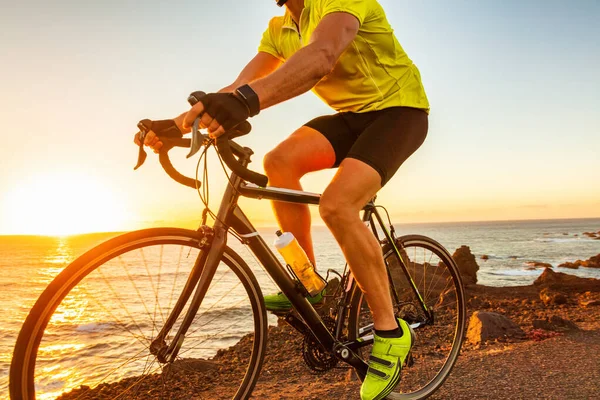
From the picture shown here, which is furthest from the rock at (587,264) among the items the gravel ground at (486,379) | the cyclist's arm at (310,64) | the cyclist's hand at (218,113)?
the cyclist's hand at (218,113)

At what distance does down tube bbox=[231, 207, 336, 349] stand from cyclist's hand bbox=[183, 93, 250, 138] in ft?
2.78

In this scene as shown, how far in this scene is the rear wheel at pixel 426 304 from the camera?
12.0ft

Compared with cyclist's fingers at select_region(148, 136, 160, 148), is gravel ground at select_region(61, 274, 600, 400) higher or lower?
lower

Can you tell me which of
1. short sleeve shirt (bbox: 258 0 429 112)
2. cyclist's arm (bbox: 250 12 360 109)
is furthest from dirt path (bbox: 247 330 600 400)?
cyclist's arm (bbox: 250 12 360 109)

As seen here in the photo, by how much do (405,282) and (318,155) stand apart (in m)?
1.36

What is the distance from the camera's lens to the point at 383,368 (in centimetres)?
295

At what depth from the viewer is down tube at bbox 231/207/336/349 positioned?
8.93 ft

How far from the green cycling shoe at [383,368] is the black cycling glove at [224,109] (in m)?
1.76

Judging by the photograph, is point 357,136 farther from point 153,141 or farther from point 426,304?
point 426,304

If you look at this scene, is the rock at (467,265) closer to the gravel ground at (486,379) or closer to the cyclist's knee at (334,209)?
the gravel ground at (486,379)

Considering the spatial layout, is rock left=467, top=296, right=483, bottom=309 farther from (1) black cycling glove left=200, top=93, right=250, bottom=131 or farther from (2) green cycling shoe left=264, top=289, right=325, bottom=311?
(1) black cycling glove left=200, top=93, right=250, bottom=131

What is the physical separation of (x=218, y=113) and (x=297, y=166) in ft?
4.03

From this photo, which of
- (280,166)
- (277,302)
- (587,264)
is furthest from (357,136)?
(587,264)

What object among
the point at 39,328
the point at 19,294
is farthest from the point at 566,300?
the point at 19,294
